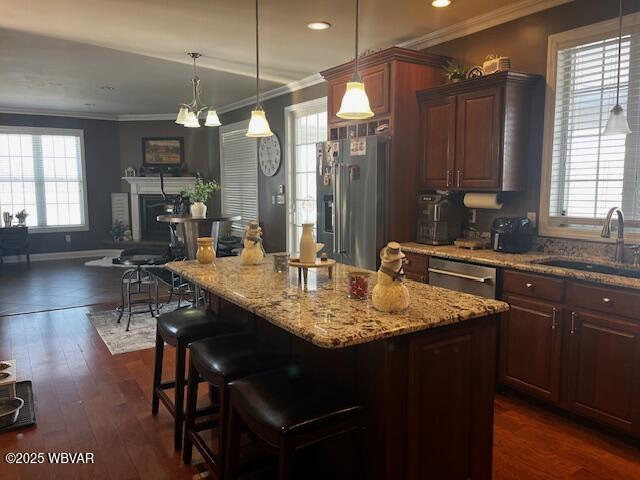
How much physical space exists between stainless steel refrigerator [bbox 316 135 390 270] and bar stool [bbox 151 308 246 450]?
5.11ft

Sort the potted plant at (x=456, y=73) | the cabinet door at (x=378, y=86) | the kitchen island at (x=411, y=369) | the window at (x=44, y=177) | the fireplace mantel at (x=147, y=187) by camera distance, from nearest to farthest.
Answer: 1. the kitchen island at (x=411, y=369)
2. the potted plant at (x=456, y=73)
3. the cabinet door at (x=378, y=86)
4. the window at (x=44, y=177)
5. the fireplace mantel at (x=147, y=187)

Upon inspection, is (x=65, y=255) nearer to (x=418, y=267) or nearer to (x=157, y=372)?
(x=157, y=372)

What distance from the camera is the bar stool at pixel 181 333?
8.55 feet

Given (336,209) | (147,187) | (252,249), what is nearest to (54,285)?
(147,187)

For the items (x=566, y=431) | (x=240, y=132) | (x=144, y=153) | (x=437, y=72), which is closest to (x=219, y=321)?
(x=566, y=431)

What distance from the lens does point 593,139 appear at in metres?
3.27

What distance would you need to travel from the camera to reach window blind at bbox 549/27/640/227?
10.1 ft

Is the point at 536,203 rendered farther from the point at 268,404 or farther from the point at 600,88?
the point at 268,404

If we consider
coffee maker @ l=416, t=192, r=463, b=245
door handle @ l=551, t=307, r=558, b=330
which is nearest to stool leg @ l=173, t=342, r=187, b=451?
door handle @ l=551, t=307, r=558, b=330

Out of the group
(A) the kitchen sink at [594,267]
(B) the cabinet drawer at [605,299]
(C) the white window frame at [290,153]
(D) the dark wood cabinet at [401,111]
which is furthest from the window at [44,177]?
(B) the cabinet drawer at [605,299]

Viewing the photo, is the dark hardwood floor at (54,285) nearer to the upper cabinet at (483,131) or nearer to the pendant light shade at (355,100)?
the upper cabinet at (483,131)

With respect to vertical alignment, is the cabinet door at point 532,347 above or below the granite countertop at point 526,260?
below

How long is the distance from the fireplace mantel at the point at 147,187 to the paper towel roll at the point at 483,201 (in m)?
6.23

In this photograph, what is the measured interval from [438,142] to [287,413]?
112 inches
